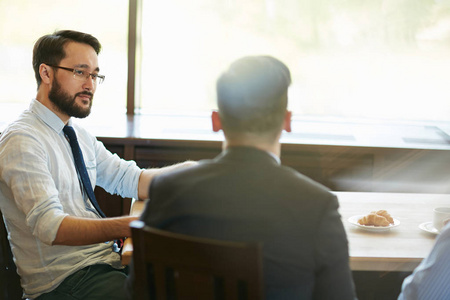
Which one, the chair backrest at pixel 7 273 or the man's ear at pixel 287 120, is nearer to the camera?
the man's ear at pixel 287 120

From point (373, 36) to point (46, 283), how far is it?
7.70 feet

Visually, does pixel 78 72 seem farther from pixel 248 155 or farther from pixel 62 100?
pixel 248 155

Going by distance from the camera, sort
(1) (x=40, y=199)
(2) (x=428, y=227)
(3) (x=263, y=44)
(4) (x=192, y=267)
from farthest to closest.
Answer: (3) (x=263, y=44) → (2) (x=428, y=227) → (1) (x=40, y=199) → (4) (x=192, y=267)

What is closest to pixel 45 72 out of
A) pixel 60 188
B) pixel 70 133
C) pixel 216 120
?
pixel 70 133

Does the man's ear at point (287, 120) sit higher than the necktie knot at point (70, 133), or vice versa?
the man's ear at point (287, 120)

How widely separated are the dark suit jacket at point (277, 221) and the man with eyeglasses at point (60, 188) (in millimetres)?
614

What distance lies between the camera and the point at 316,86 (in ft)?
10.5

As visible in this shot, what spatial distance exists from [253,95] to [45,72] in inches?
42.9

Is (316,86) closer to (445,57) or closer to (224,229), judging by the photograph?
(445,57)

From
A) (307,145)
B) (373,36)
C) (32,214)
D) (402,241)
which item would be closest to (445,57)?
(373,36)

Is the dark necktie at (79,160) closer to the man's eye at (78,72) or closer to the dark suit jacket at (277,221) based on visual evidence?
the man's eye at (78,72)

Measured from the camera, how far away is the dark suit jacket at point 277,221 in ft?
3.17

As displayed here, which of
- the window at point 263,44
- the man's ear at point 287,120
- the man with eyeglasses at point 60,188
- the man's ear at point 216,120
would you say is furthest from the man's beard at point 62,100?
the window at point 263,44

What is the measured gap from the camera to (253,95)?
1.00m
